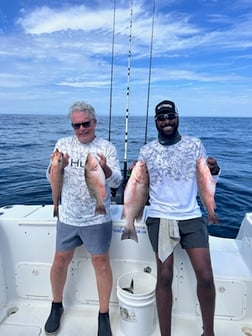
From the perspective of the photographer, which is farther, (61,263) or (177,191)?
(61,263)

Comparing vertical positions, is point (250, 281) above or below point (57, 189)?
below

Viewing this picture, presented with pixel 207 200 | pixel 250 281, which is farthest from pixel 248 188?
pixel 207 200

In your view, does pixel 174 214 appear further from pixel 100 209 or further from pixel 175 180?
pixel 100 209

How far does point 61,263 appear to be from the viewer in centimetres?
274

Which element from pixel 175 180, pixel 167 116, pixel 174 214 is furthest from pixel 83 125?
pixel 174 214

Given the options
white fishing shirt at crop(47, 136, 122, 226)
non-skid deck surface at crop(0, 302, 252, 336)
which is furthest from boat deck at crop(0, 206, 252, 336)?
white fishing shirt at crop(47, 136, 122, 226)

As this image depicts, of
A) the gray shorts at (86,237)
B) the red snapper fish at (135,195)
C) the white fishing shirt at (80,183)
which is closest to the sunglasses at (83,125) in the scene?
the white fishing shirt at (80,183)

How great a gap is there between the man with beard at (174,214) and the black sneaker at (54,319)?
1015 millimetres

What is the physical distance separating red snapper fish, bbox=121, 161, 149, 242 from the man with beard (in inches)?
2.7

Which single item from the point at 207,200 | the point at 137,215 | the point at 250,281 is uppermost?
the point at 207,200

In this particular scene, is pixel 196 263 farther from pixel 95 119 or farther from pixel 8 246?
pixel 8 246

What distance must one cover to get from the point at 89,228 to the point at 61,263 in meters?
0.47

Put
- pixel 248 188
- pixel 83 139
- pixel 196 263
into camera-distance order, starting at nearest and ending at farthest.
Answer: pixel 196 263 < pixel 83 139 < pixel 248 188

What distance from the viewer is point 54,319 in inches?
111
